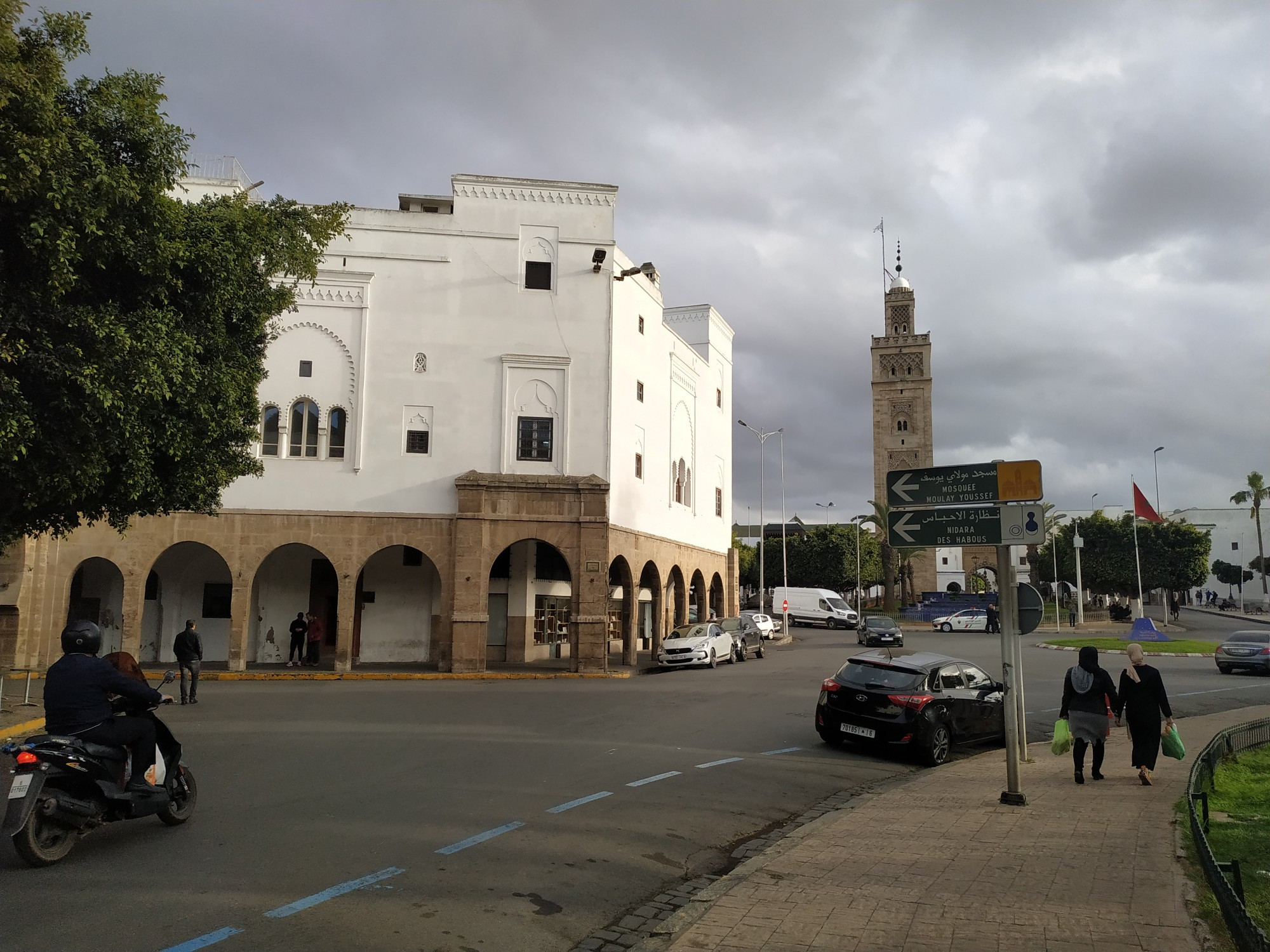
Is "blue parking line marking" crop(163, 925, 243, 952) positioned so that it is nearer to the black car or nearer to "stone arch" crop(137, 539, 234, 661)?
the black car

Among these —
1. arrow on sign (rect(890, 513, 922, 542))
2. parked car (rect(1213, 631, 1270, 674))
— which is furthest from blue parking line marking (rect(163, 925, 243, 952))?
parked car (rect(1213, 631, 1270, 674))

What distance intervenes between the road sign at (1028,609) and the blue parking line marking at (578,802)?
197 inches

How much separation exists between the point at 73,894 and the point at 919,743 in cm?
964

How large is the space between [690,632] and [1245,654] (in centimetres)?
1659

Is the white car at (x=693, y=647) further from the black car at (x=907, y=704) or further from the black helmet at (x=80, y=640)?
the black helmet at (x=80, y=640)

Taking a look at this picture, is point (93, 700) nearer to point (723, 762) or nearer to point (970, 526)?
point (723, 762)

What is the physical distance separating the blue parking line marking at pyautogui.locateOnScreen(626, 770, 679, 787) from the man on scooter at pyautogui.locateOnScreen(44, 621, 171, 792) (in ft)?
15.9

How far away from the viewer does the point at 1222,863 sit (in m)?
6.15

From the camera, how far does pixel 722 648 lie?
30531mm

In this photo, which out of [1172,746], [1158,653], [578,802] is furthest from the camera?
[1158,653]

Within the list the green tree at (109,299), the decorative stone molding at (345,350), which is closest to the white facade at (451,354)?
the decorative stone molding at (345,350)

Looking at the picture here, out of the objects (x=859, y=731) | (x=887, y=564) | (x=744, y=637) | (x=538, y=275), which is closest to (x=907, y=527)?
(x=859, y=731)

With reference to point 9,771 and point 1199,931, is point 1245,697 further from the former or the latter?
point 9,771

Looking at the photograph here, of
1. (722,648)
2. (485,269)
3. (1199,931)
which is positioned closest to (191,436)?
(1199,931)
